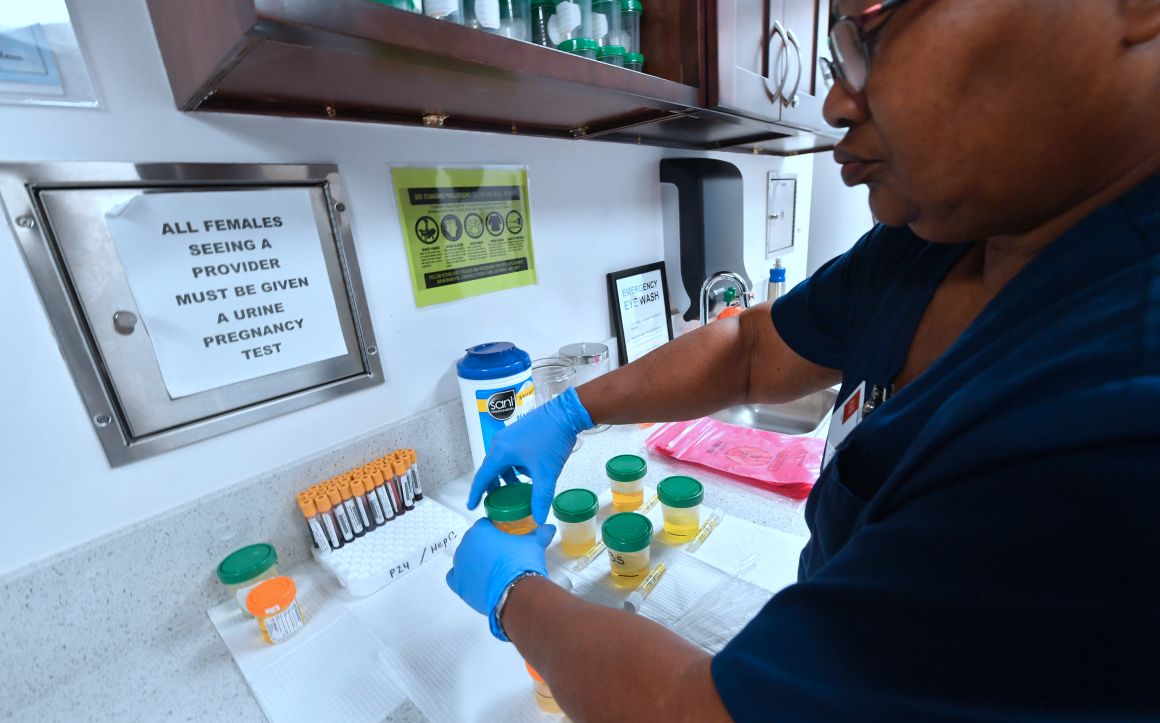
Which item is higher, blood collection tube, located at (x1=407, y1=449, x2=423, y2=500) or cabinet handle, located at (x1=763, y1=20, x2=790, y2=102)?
cabinet handle, located at (x1=763, y1=20, x2=790, y2=102)

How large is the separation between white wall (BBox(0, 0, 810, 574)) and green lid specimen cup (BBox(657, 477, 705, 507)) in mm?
431

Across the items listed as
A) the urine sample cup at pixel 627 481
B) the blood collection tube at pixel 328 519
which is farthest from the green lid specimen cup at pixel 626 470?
the blood collection tube at pixel 328 519

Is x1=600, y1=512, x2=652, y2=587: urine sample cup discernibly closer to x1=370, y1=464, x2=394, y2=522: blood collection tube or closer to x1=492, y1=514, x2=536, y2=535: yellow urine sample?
x1=492, y1=514, x2=536, y2=535: yellow urine sample

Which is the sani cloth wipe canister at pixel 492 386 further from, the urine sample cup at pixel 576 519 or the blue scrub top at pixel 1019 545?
the blue scrub top at pixel 1019 545

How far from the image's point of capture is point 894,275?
558 millimetres

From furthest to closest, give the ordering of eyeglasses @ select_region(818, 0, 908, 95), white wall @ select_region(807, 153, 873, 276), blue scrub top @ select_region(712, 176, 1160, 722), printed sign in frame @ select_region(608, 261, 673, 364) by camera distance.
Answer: white wall @ select_region(807, 153, 873, 276), printed sign in frame @ select_region(608, 261, 673, 364), eyeglasses @ select_region(818, 0, 908, 95), blue scrub top @ select_region(712, 176, 1160, 722)

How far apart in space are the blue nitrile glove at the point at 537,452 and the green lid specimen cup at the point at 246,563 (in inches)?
10.4

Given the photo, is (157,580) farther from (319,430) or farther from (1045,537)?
(1045,537)

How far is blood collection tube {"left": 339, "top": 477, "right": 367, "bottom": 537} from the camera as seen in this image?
0.69 meters

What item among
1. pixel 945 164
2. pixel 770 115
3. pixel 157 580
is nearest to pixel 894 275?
pixel 945 164

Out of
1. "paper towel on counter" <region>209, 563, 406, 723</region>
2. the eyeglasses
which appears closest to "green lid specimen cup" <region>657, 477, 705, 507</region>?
"paper towel on counter" <region>209, 563, 406, 723</region>

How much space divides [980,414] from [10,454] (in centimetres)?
89

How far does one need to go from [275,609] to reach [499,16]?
2.63 ft

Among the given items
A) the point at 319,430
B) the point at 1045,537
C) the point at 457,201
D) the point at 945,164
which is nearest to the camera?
the point at 1045,537
